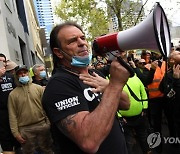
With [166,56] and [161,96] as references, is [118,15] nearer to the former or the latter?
[161,96]

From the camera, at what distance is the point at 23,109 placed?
4.16m

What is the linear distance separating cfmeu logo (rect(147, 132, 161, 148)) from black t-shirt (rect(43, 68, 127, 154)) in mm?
3142

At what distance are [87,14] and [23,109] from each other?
15820mm

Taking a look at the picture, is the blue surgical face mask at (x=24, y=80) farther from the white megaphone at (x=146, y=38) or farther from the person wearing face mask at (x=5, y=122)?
the white megaphone at (x=146, y=38)

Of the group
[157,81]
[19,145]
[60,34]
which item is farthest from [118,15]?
[60,34]

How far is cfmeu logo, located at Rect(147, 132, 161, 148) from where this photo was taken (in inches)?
184

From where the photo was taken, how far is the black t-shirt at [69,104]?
148 centimetres

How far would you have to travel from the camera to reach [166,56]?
1.33m

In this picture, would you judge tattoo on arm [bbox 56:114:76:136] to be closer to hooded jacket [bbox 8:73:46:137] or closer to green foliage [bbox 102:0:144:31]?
hooded jacket [bbox 8:73:46:137]

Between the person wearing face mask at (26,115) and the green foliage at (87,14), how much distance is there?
9.86 metres

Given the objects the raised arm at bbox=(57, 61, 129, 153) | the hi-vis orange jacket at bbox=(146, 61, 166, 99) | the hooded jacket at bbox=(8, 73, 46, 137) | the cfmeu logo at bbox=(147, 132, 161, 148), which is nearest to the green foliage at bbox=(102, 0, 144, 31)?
the hi-vis orange jacket at bbox=(146, 61, 166, 99)

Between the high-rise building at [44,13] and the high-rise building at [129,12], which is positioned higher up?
the high-rise building at [129,12]

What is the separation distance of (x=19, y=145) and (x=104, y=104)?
3.51m

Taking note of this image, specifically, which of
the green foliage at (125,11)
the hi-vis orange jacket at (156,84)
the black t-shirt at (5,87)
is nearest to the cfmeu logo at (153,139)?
the hi-vis orange jacket at (156,84)
